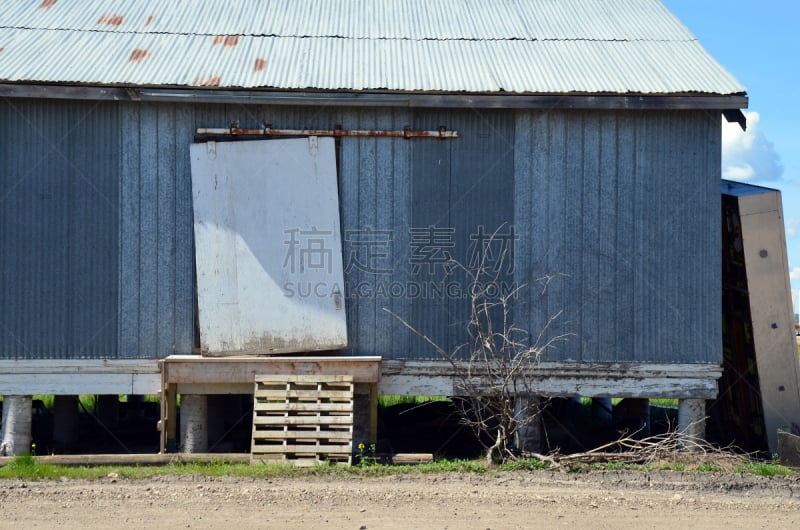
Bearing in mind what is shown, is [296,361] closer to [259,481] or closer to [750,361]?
[259,481]

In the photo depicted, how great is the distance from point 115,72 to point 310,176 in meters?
2.82

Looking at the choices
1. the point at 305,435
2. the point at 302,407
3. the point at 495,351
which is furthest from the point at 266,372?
the point at 495,351

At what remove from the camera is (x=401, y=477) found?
9273 mm

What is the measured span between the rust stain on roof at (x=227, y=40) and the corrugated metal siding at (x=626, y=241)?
433cm

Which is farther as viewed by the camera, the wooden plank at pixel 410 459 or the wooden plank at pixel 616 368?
the wooden plank at pixel 616 368

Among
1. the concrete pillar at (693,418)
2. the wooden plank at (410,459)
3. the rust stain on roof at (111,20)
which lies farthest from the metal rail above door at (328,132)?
the concrete pillar at (693,418)

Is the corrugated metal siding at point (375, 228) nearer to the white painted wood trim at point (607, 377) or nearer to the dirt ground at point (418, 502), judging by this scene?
the white painted wood trim at point (607, 377)

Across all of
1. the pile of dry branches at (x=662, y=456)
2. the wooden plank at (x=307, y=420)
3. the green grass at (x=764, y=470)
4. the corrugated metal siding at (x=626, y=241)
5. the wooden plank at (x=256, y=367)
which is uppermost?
the corrugated metal siding at (x=626, y=241)

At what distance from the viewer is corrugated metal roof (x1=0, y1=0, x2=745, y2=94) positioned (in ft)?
34.4

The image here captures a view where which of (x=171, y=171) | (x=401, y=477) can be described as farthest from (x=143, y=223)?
(x=401, y=477)

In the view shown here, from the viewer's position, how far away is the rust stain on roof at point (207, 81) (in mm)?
10281

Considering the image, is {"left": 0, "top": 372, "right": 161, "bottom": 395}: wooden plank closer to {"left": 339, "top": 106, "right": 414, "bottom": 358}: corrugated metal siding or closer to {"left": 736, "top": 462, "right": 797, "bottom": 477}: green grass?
{"left": 339, "top": 106, "right": 414, "bottom": 358}: corrugated metal siding

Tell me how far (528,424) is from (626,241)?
105 inches

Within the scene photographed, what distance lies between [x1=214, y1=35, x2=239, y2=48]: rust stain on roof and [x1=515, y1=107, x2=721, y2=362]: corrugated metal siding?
4.33 metres
